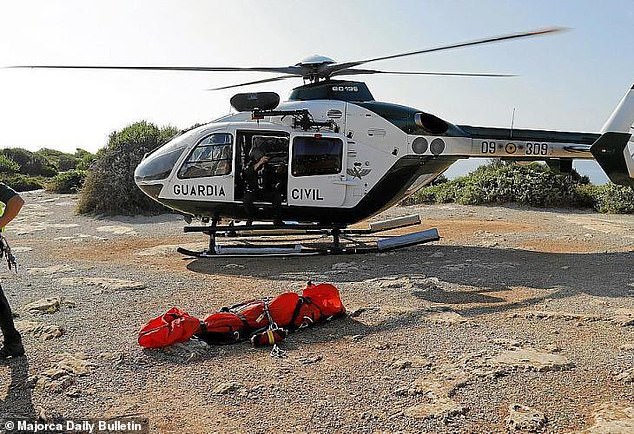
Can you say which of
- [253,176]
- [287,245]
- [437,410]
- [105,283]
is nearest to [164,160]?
[253,176]

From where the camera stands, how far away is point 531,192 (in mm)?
19344

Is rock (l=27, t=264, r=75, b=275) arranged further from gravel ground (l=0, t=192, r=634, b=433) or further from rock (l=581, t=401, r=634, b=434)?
rock (l=581, t=401, r=634, b=434)

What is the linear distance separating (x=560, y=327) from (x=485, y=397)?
215 centimetres

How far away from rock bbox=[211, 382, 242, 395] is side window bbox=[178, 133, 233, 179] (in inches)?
250

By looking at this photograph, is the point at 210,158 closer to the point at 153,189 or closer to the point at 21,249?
the point at 153,189

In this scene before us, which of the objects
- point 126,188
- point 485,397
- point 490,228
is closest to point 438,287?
point 485,397

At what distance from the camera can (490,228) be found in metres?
14.1

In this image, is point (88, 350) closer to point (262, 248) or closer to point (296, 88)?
point (262, 248)

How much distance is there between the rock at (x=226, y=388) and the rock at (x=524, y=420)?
2.08 metres

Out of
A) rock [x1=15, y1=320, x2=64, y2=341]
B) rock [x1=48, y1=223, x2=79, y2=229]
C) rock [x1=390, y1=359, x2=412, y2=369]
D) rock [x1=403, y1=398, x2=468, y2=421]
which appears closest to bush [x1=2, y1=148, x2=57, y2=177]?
rock [x1=48, y1=223, x2=79, y2=229]

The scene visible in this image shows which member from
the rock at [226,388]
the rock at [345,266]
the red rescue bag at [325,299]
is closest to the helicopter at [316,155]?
the rock at [345,266]

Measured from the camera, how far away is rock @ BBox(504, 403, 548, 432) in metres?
3.89

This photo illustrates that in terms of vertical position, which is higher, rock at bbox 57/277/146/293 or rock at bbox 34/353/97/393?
rock at bbox 57/277/146/293

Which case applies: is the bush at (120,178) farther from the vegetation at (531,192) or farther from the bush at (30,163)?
the bush at (30,163)
